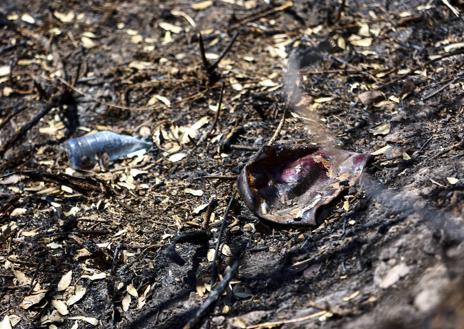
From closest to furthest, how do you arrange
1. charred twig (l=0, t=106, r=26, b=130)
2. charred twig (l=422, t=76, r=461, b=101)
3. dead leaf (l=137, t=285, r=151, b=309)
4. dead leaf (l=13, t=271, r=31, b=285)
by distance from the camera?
dead leaf (l=137, t=285, r=151, b=309), dead leaf (l=13, t=271, r=31, b=285), charred twig (l=422, t=76, r=461, b=101), charred twig (l=0, t=106, r=26, b=130)

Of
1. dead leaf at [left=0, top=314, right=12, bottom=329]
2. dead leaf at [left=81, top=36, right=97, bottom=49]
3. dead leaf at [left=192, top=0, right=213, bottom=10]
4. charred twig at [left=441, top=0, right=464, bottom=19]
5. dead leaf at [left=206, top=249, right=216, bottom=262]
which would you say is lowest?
dead leaf at [left=0, top=314, right=12, bottom=329]

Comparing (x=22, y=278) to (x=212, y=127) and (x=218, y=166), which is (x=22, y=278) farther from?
(x=212, y=127)

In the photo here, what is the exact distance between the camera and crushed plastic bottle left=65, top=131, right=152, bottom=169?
12.1 feet

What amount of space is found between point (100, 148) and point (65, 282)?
87cm

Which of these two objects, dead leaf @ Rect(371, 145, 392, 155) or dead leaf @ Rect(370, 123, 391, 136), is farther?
dead leaf @ Rect(370, 123, 391, 136)

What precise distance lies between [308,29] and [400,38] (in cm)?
55

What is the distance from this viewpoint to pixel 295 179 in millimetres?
3127

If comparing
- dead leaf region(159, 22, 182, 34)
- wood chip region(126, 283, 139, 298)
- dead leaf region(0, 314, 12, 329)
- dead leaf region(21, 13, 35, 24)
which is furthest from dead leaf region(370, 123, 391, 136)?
dead leaf region(21, 13, 35, 24)

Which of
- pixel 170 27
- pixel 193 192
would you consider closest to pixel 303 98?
pixel 193 192

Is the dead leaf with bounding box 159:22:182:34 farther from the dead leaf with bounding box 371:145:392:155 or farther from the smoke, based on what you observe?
the dead leaf with bounding box 371:145:392:155

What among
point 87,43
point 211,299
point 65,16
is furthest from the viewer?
point 65,16

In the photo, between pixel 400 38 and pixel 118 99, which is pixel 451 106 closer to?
pixel 400 38

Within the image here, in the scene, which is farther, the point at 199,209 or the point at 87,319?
the point at 199,209

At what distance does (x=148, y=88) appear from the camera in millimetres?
4023
